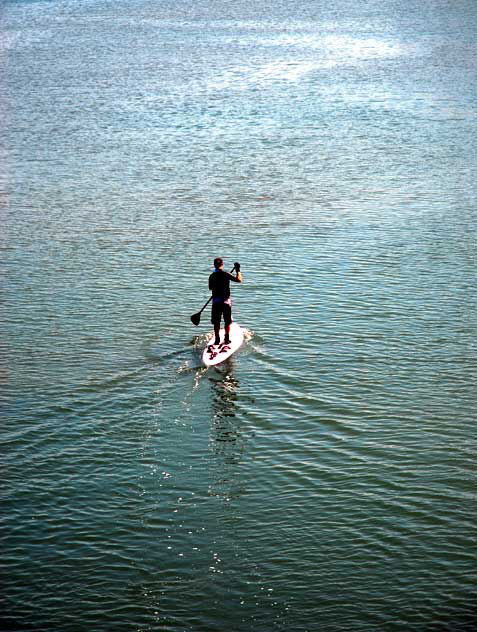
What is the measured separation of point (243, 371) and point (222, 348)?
3.58 ft

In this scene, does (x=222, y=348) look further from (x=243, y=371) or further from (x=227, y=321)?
(x=243, y=371)

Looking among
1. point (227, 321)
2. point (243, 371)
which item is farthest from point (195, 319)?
point (243, 371)

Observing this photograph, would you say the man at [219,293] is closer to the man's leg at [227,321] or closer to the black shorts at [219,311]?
the black shorts at [219,311]

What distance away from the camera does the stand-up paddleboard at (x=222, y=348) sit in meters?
27.3

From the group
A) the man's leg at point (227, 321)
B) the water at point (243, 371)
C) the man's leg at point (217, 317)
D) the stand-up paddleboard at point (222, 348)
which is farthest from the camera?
the man's leg at point (227, 321)

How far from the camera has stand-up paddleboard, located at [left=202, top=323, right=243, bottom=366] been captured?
27263mm

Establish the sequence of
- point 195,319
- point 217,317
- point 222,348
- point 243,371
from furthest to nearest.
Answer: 1. point 195,319
2. point 222,348
3. point 217,317
4. point 243,371

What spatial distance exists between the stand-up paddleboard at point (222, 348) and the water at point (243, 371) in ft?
1.25

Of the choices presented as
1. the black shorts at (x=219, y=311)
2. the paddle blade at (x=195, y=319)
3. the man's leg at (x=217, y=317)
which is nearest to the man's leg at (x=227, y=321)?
the black shorts at (x=219, y=311)

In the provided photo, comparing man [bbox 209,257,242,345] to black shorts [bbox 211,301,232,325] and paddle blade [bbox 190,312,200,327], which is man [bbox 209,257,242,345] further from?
paddle blade [bbox 190,312,200,327]

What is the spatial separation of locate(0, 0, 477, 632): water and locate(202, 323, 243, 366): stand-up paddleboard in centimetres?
38

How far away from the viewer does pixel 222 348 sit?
27.7 meters

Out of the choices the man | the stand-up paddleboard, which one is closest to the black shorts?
the man

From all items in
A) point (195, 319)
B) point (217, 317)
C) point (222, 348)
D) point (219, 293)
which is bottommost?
point (222, 348)
